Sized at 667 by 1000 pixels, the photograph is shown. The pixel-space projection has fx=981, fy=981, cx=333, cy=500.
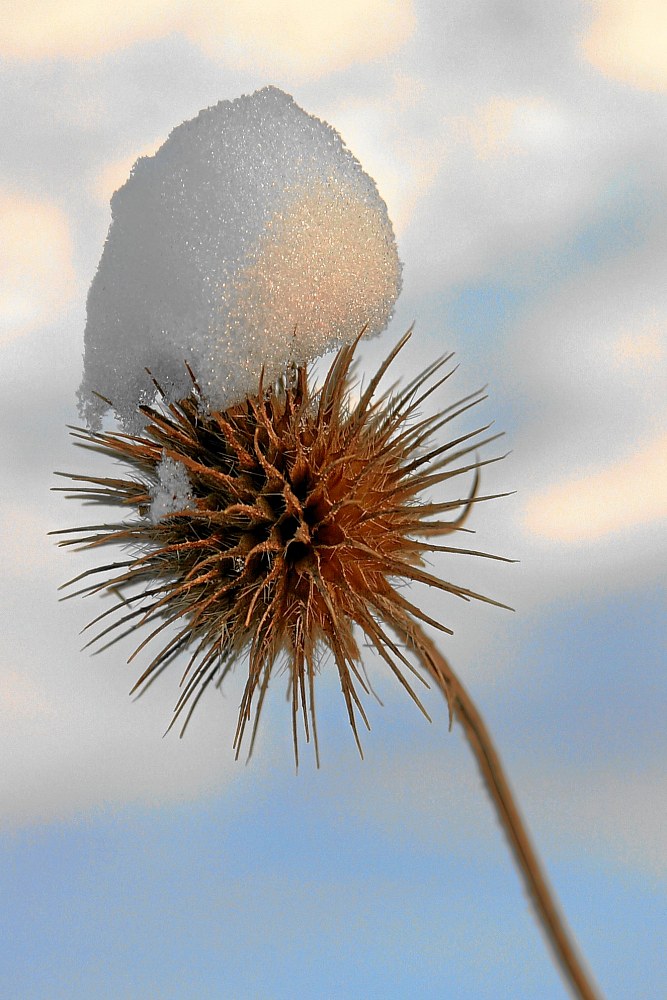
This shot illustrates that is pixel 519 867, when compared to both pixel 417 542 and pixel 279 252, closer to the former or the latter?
pixel 417 542

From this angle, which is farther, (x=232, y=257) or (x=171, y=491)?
(x=171, y=491)

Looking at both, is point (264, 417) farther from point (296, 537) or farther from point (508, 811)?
point (508, 811)

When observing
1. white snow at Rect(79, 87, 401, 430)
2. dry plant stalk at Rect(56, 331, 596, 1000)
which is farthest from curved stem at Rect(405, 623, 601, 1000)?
white snow at Rect(79, 87, 401, 430)

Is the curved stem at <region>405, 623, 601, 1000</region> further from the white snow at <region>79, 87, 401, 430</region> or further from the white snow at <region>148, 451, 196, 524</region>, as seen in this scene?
the white snow at <region>79, 87, 401, 430</region>

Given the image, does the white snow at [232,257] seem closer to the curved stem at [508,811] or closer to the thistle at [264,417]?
the thistle at [264,417]

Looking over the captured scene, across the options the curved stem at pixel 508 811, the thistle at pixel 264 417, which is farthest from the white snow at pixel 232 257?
the curved stem at pixel 508 811

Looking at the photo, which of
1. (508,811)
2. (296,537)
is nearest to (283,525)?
(296,537)

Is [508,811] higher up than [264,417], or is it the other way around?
[264,417]
